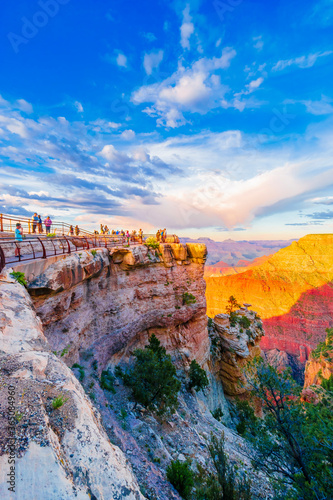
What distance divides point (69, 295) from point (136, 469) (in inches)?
360

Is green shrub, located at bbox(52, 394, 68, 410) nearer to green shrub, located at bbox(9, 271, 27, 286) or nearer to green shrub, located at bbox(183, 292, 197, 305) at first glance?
green shrub, located at bbox(9, 271, 27, 286)

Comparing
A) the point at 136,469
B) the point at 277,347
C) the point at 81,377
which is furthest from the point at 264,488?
the point at 277,347

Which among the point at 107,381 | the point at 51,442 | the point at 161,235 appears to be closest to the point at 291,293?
the point at 161,235

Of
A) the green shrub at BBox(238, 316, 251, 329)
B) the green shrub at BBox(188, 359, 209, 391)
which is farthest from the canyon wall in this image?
the green shrub at BBox(188, 359, 209, 391)

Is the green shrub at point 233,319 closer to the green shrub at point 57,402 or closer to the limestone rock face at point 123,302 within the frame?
the limestone rock face at point 123,302

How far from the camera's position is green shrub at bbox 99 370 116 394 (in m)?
13.7

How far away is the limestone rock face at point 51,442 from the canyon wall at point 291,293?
271ft

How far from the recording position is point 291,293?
90938mm

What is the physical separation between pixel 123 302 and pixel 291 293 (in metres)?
94.2

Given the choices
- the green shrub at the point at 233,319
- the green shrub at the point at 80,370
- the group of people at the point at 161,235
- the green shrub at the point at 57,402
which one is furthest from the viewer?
the green shrub at the point at 233,319

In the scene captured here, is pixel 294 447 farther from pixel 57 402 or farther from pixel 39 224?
pixel 39 224

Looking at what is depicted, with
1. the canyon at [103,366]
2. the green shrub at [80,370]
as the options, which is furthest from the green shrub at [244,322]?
the green shrub at [80,370]

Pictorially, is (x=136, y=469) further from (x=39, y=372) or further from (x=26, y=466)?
(x=26, y=466)

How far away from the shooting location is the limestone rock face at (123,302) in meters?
12.0
